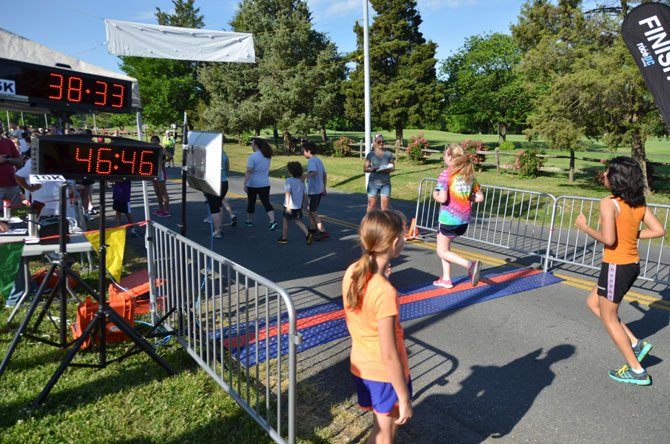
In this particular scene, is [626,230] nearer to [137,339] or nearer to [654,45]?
[654,45]

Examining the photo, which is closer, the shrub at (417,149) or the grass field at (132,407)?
the grass field at (132,407)

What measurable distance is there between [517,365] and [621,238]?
1.47 meters

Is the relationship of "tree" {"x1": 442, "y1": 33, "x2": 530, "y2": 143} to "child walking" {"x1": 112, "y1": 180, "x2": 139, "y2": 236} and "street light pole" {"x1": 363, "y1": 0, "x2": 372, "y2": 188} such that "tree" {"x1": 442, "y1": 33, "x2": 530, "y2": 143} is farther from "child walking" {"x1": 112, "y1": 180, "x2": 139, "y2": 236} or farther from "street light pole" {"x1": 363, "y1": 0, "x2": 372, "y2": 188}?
"child walking" {"x1": 112, "y1": 180, "x2": 139, "y2": 236}

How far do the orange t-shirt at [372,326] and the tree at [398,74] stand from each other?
113 ft

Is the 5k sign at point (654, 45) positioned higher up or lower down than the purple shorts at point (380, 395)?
higher up

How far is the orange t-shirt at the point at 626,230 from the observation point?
3914 millimetres

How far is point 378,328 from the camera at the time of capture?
2.28 meters

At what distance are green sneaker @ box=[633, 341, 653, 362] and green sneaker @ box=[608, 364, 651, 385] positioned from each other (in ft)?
0.62

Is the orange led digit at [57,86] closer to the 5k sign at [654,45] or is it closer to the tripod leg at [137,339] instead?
the tripod leg at [137,339]

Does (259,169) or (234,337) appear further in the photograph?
(259,169)

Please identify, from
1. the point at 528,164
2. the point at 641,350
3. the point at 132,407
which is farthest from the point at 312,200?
the point at 528,164

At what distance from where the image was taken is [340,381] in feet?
12.9

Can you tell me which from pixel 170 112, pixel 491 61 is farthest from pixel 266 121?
pixel 491 61

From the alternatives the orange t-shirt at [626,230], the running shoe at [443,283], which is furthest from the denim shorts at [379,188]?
the orange t-shirt at [626,230]
